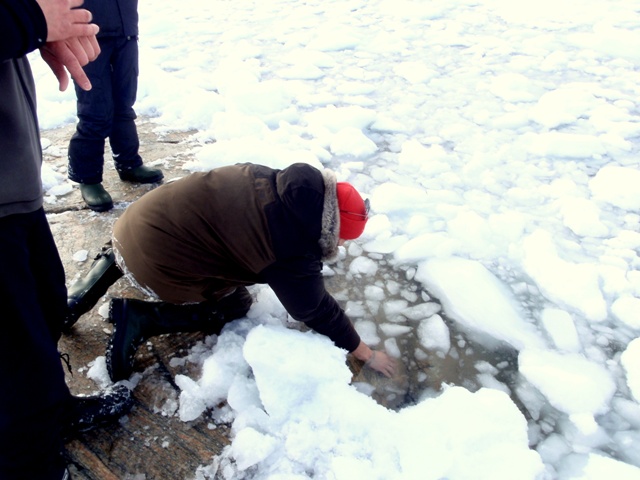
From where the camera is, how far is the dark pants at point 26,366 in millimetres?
1012

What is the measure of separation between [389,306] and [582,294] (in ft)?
2.63

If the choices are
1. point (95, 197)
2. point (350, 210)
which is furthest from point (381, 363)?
point (95, 197)

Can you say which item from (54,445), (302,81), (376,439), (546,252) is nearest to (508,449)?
(376,439)

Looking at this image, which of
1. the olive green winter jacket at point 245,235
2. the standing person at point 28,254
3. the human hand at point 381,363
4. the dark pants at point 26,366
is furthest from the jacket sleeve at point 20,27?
the human hand at point 381,363

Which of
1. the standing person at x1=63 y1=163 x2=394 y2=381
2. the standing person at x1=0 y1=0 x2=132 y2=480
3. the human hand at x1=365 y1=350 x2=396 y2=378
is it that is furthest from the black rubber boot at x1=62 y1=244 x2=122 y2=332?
the human hand at x1=365 y1=350 x2=396 y2=378

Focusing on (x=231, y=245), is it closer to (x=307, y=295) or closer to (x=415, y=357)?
(x=307, y=295)

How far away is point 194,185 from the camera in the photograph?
1.54 meters

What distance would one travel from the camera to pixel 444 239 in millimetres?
2266

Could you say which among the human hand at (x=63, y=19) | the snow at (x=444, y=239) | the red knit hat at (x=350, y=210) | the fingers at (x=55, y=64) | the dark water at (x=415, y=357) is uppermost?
the human hand at (x=63, y=19)

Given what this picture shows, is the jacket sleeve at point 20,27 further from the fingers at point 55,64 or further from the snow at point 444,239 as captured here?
the snow at point 444,239

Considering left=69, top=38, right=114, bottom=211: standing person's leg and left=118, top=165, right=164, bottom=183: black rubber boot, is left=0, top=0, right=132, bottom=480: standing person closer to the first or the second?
left=69, top=38, right=114, bottom=211: standing person's leg

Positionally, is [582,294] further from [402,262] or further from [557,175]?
[557,175]

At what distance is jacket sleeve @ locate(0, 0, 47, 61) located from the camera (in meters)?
0.82

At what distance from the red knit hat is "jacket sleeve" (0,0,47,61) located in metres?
0.87
